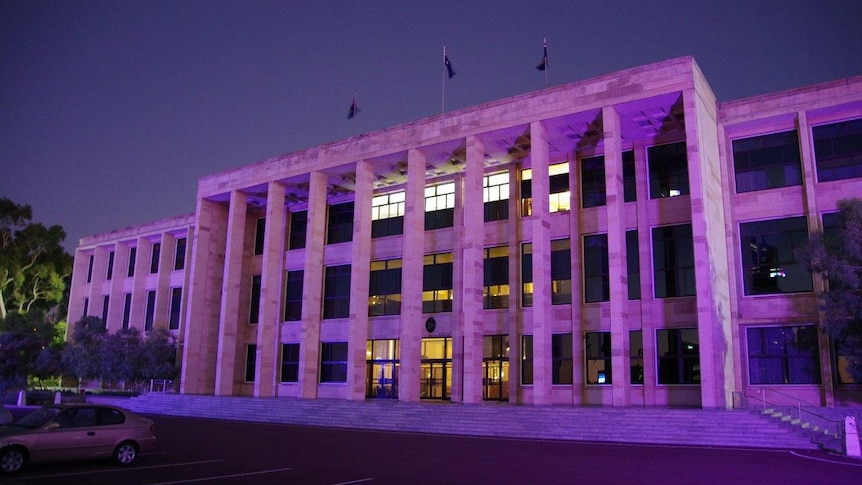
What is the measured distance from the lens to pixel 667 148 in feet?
107

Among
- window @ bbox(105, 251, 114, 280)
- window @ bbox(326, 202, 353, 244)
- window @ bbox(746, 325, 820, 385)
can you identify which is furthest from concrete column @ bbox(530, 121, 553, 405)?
window @ bbox(105, 251, 114, 280)

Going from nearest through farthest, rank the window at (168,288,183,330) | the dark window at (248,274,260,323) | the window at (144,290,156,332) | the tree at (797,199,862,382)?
the tree at (797,199,862,382) → the dark window at (248,274,260,323) → the window at (168,288,183,330) → the window at (144,290,156,332)

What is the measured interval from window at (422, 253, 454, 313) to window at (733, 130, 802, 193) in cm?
1555

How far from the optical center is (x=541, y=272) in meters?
30.7

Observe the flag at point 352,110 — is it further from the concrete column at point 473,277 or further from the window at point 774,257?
the window at point 774,257

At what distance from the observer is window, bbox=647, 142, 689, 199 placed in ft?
105

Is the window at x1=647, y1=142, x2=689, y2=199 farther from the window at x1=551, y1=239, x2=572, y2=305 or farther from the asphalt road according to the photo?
the asphalt road

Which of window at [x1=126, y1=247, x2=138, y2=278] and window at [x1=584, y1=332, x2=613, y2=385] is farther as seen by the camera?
window at [x1=126, y1=247, x2=138, y2=278]

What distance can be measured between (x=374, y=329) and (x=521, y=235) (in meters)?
11.0

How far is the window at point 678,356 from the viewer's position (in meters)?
29.8

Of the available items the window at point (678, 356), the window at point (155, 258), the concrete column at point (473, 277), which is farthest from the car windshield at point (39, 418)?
the window at point (155, 258)

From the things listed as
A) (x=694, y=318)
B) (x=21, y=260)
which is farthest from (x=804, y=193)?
(x=21, y=260)

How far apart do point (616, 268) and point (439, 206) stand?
13.5 meters

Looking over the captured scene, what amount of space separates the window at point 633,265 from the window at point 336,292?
17.5 metres
